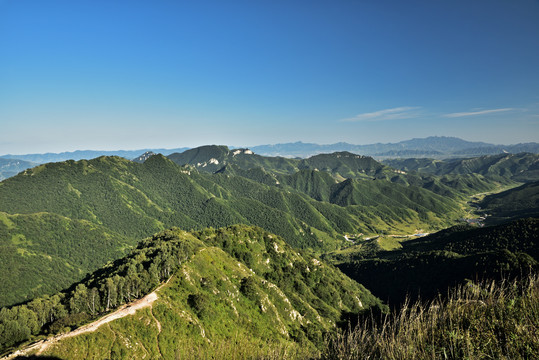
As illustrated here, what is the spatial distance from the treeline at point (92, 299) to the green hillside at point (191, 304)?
1.03 feet

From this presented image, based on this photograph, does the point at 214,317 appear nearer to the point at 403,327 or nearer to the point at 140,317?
the point at 140,317

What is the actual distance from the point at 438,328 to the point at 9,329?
391 ft

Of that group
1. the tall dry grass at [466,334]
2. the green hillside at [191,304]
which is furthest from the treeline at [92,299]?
the tall dry grass at [466,334]

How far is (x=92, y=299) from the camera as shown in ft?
317

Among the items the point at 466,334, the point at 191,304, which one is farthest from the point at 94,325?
the point at 466,334

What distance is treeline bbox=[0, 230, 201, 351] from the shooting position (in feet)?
264

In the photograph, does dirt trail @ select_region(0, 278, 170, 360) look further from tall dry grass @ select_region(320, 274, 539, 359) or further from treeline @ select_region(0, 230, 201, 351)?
tall dry grass @ select_region(320, 274, 539, 359)

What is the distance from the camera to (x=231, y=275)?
130 meters

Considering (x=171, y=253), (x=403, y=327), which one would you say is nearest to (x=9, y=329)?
(x=171, y=253)

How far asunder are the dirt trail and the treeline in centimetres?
785

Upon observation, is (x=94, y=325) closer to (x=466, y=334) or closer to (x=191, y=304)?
(x=191, y=304)

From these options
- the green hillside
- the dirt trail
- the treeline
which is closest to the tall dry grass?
the green hillside

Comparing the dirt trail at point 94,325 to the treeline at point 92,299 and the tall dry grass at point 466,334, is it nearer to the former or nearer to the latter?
the treeline at point 92,299

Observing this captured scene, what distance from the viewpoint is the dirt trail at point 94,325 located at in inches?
2241
